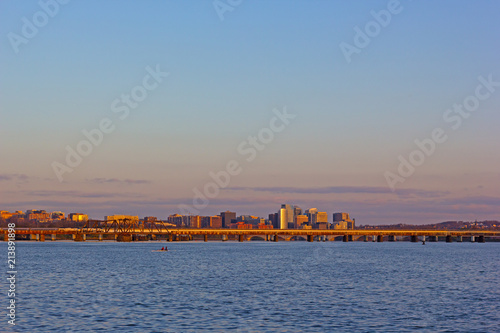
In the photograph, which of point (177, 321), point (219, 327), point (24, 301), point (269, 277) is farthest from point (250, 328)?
point (269, 277)

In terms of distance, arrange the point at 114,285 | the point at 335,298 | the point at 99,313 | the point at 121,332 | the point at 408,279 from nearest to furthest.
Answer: the point at 121,332 → the point at 99,313 → the point at 335,298 → the point at 114,285 → the point at 408,279

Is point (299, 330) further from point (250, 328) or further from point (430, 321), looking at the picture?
point (430, 321)

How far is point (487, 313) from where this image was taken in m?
60.1

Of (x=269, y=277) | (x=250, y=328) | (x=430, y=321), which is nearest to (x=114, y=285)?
(x=269, y=277)

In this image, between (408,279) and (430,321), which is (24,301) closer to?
(430,321)

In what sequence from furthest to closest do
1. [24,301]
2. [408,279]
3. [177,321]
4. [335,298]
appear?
[408,279] < [335,298] < [24,301] < [177,321]

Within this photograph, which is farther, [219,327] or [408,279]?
[408,279]

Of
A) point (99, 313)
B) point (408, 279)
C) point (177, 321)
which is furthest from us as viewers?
point (408, 279)

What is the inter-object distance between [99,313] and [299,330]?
18.9 metres

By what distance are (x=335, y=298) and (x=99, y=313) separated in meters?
26.1

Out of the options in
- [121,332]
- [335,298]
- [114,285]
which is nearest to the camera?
[121,332]

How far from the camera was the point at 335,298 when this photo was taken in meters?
70.7

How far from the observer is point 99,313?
190 ft

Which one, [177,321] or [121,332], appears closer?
[121,332]
